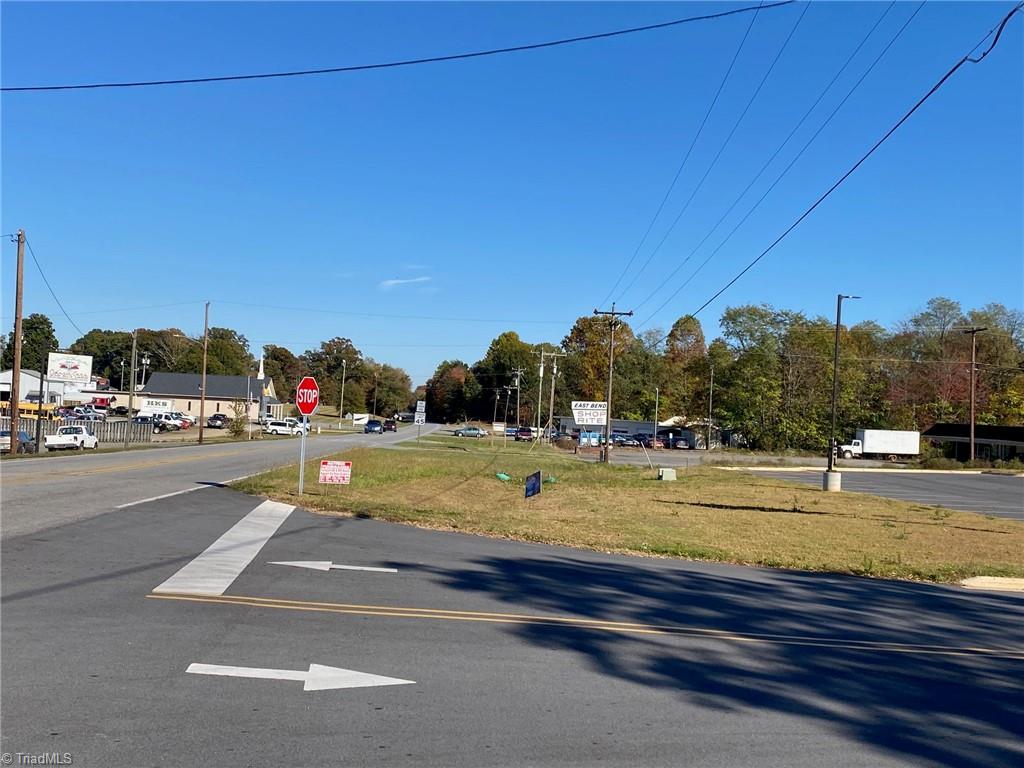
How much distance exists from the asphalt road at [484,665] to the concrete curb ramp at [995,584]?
183 cm

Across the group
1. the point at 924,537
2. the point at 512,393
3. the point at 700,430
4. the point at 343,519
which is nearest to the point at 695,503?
the point at 924,537

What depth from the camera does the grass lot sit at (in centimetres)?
1608

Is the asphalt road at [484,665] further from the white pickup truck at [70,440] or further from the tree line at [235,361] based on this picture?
the tree line at [235,361]

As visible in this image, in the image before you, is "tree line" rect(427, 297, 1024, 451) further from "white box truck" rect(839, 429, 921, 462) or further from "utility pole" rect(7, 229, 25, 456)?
"utility pole" rect(7, 229, 25, 456)

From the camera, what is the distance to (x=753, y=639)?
8.50 meters

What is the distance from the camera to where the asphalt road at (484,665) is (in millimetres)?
5270

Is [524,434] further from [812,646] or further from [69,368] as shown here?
[812,646]

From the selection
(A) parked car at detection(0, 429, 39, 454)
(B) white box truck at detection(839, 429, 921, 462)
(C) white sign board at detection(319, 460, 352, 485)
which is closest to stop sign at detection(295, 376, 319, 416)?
(C) white sign board at detection(319, 460, 352, 485)

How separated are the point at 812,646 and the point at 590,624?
2.18 metres

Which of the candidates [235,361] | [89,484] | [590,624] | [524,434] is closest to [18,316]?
[89,484]

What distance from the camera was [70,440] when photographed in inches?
1873

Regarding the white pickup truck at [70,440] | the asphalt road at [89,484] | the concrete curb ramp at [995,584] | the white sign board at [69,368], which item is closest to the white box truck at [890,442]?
the asphalt road at [89,484]

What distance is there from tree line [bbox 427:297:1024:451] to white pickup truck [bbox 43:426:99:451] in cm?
6282

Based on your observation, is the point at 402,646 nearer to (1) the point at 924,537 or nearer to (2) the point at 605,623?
(2) the point at 605,623
